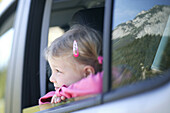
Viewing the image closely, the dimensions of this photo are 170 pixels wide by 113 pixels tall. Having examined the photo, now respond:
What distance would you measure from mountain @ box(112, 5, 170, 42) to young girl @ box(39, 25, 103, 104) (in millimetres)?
347

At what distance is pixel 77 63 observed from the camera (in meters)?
1.52

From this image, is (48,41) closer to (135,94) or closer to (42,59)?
(42,59)

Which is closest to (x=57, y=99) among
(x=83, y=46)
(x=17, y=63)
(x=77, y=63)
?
(x=77, y=63)

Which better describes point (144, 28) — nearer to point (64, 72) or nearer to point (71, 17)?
point (64, 72)

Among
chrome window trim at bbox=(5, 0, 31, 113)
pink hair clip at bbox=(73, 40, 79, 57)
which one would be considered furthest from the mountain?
chrome window trim at bbox=(5, 0, 31, 113)

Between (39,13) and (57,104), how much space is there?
946mm

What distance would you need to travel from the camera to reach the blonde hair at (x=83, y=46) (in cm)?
140

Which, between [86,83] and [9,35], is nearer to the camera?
[86,83]

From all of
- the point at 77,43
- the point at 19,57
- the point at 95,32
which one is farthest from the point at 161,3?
the point at 19,57

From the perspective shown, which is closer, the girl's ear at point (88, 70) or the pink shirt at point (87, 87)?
the pink shirt at point (87, 87)

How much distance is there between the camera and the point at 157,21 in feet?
6.11

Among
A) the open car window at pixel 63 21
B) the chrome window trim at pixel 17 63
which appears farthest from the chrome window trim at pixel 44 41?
the chrome window trim at pixel 17 63

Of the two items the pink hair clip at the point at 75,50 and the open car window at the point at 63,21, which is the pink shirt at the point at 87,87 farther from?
the pink hair clip at the point at 75,50

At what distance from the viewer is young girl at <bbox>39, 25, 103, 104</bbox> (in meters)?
1.32
